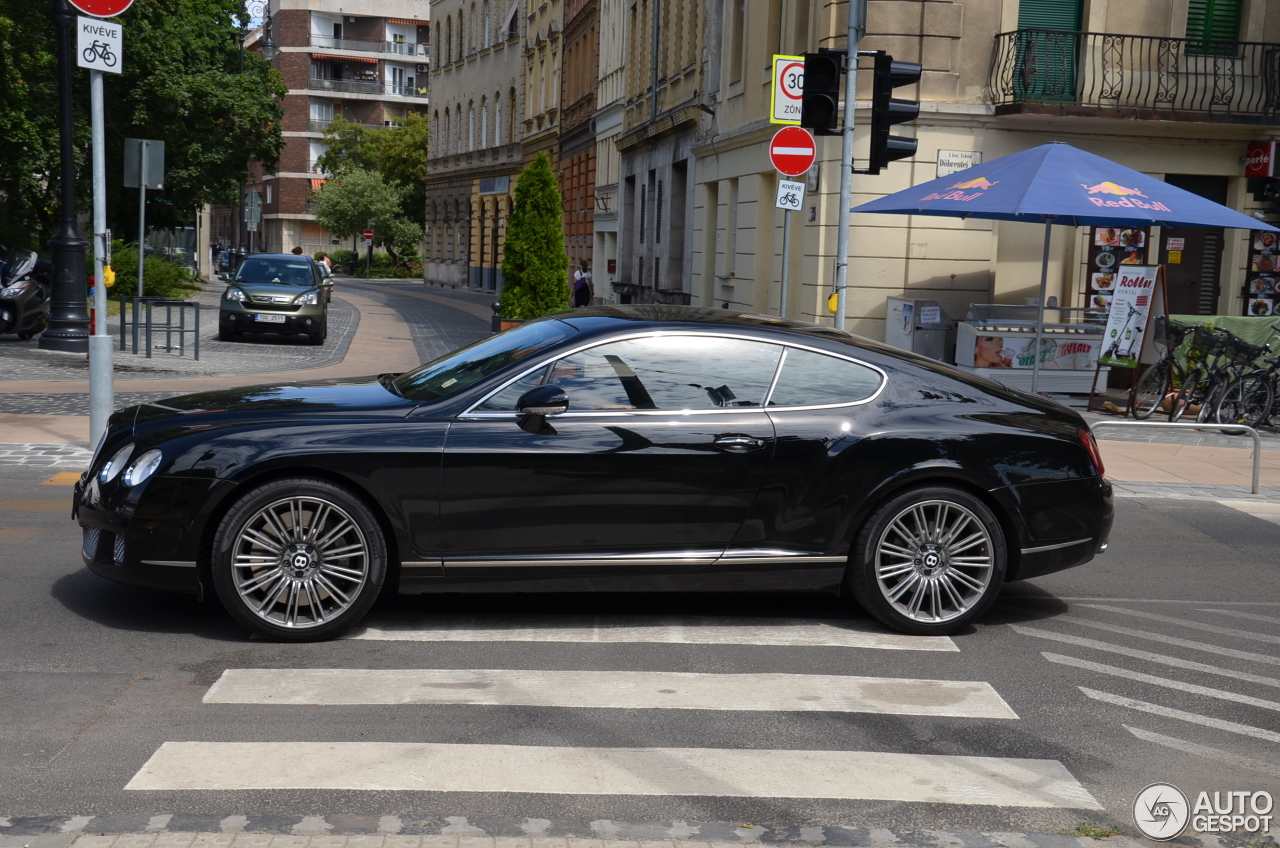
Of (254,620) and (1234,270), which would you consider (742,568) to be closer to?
(254,620)

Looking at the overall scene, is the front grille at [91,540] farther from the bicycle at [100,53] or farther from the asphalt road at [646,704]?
the bicycle at [100,53]

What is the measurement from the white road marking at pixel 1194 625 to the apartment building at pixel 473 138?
5268cm

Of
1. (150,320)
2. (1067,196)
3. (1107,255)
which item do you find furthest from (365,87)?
(1067,196)

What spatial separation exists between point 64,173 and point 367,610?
608 inches

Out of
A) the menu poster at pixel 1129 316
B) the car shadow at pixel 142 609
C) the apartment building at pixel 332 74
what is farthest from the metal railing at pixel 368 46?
the car shadow at pixel 142 609

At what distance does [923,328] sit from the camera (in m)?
19.9

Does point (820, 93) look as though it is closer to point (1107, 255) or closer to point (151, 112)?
point (1107, 255)

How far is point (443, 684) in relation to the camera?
5500 mm

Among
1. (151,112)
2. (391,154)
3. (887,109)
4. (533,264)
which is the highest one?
(391,154)

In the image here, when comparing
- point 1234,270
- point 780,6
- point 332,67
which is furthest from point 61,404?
point 332,67

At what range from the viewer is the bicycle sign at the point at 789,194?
13.8 metres

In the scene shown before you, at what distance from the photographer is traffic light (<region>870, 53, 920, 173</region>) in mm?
12641

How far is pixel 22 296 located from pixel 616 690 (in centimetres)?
1876

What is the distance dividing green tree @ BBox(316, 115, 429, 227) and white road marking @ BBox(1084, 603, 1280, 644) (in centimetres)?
7791
